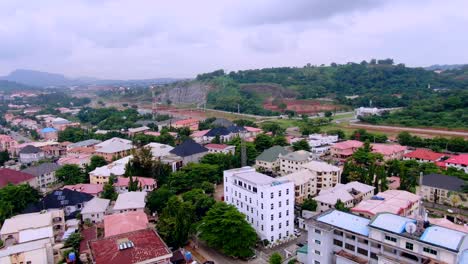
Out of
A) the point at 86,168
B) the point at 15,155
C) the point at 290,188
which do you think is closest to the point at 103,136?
the point at 15,155

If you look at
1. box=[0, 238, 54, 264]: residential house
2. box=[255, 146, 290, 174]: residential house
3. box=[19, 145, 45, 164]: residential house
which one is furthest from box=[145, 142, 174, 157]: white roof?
box=[0, 238, 54, 264]: residential house

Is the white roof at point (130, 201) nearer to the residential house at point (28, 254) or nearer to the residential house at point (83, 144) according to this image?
the residential house at point (28, 254)

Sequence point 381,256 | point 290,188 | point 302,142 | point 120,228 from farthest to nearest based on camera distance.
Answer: point 302,142 → point 290,188 → point 120,228 → point 381,256

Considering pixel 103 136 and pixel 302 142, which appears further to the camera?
pixel 103 136

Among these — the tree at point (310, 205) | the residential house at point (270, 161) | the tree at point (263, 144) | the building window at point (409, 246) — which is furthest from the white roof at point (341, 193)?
the tree at point (263, 144)

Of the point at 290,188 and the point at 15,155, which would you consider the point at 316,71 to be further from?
the point at 290,188

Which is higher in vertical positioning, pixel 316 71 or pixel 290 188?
pixel 316 71

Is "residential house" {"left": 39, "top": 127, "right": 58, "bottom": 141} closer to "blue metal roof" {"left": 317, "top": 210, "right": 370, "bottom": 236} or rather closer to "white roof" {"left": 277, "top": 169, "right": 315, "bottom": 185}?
"white roof" {"left": 277, "top": 169, "right": 315, "bottom": 185}
